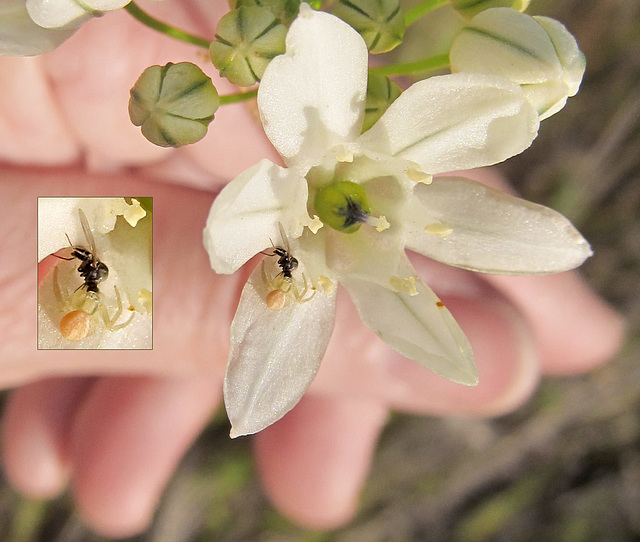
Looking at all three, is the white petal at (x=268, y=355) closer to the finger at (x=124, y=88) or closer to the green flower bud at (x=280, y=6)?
the green flower bud at (x=280, y=6)

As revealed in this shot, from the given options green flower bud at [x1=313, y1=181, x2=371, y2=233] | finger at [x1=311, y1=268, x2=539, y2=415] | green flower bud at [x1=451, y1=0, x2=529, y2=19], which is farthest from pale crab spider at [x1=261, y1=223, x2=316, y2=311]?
finger at [x1=311, y1=268, x2=539, y2=415]

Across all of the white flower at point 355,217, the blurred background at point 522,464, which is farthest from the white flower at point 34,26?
the blurred background at point 522,464

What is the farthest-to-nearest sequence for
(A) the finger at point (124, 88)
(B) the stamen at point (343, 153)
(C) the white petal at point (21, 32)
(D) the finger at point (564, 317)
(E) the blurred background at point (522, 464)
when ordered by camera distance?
1. (E) the blurred background at point (522, 464)
2. (D) the finger at point (564, 317)
3. (A) the finger at point (124, 88)
4. (B) the stamen at point (343, 153)
5. (C) the white petal at point (21, 32)

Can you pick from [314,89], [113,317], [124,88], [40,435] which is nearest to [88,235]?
[113,317]

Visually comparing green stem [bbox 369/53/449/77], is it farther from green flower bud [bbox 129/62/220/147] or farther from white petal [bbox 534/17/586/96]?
green flower bud [bbox 129/62/220/147]

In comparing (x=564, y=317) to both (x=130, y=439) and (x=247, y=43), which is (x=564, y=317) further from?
(x=247, y=43)

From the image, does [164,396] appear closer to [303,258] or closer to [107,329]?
[107,329]
